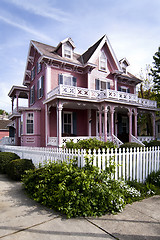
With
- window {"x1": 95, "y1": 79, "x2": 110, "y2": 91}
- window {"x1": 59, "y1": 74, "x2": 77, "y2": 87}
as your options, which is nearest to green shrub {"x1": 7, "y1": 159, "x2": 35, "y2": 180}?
window {"x1": 59, "y1": 74, "x2": 77, "y2": 87}

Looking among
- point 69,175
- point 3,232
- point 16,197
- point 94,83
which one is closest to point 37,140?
point 94,83

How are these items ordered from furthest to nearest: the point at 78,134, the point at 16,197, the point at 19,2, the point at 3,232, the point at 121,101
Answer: the point at 78,134 → the point at 121,101 → the point at 19,2 → the point at 16,197 → the point at 3,232

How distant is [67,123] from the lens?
15906mm

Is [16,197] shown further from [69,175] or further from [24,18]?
[24,18]

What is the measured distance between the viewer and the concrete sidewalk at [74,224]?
3.18 m

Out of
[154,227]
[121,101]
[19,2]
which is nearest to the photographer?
[154,227]

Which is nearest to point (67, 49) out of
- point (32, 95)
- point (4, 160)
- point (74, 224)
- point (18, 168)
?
point (32, 95)

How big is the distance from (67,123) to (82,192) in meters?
11.7

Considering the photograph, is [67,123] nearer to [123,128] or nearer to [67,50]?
[67,50]

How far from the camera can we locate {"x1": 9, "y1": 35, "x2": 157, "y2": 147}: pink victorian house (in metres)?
14.1

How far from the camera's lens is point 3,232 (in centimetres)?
330

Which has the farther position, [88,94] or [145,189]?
[88,94]

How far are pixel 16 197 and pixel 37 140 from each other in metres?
10.6

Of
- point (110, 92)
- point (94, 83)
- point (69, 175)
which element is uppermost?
point (94, 83)
